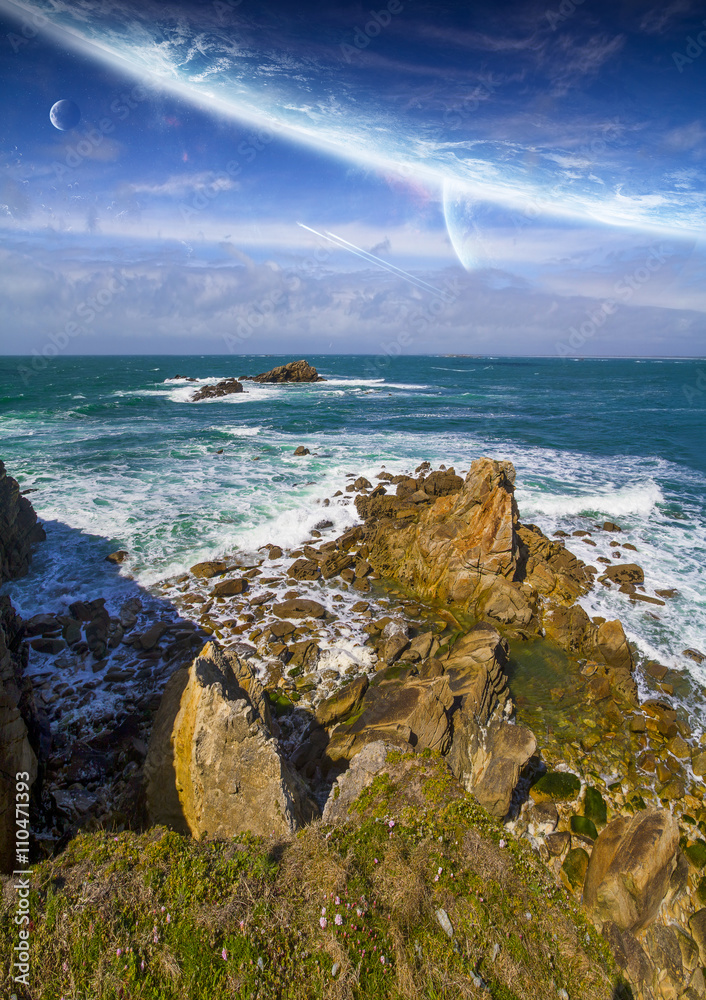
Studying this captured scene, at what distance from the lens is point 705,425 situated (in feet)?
148

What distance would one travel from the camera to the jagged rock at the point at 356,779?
6.65 metres

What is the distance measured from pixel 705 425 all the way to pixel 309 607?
1927 inches

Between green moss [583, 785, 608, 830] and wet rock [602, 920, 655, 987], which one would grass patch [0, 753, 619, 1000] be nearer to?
wet rock [602, 920, 655, 987]

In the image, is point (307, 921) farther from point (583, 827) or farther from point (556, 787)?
point (556, 787)

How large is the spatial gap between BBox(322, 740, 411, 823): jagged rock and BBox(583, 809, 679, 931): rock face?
3326 millimetres

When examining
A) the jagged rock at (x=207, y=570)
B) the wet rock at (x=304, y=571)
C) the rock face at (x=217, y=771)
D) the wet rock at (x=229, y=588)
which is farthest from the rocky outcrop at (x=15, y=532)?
the rock face at (x=217, y=771)

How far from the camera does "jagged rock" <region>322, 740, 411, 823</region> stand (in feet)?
21.8

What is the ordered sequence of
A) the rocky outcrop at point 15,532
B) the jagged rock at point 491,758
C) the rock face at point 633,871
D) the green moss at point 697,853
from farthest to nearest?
1. the rocky outcrop at point 15,532
2. the jagged rock at point 491,758
3. the green moss at point 697,853
4. the rock face at point 633,871

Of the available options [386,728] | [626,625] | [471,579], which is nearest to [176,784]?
[386,728]

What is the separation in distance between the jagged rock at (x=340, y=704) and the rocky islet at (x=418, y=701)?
0.17ft

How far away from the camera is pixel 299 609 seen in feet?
46.2

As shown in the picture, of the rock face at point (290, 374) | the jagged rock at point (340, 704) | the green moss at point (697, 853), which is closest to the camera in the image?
the green moss at point (697, 853)

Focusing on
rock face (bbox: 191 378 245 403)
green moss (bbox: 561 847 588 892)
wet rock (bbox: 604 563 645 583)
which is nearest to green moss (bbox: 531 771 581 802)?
green moss (bbox: 561 847 588 892)

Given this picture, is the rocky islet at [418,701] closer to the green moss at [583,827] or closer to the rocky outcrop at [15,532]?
the green moss at [583,827]
